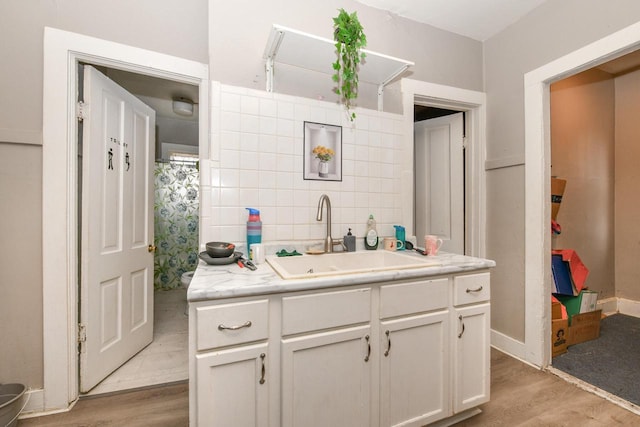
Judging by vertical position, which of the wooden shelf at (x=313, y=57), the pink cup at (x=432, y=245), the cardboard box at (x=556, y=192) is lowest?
the pink cup at (x=432, y=245)

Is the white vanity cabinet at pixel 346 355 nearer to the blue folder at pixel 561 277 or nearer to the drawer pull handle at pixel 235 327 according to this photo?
the drawer pull handle at pixel 235 327

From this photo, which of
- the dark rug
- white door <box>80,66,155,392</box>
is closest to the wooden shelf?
white door <box>80,66,155,392</box>

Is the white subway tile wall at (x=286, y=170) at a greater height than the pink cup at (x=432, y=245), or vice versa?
the white subway tile wall at (x=286, y=170)

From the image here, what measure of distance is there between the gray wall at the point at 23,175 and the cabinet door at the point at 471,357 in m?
2.28

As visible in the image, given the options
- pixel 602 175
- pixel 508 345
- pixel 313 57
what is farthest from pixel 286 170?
pixel 602 175

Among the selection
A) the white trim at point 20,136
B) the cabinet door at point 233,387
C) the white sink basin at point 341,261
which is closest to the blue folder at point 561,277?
the white sink basin at point 341,261

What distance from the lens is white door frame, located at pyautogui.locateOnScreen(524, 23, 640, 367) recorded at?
6.54 feet

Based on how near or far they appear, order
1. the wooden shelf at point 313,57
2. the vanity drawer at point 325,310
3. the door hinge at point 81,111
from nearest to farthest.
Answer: the vanity drawer at point 325,310 → the wooden shelf at point 313,57 → the door hinge at point 81,111

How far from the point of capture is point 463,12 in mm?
2084

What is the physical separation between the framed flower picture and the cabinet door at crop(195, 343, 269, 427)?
112 centimetres

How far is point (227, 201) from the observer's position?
5.37 feet

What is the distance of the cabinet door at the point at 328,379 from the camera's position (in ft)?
3.68

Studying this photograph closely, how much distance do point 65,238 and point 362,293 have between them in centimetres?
168

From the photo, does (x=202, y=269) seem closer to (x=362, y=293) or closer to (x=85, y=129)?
(x=362, y=293)
